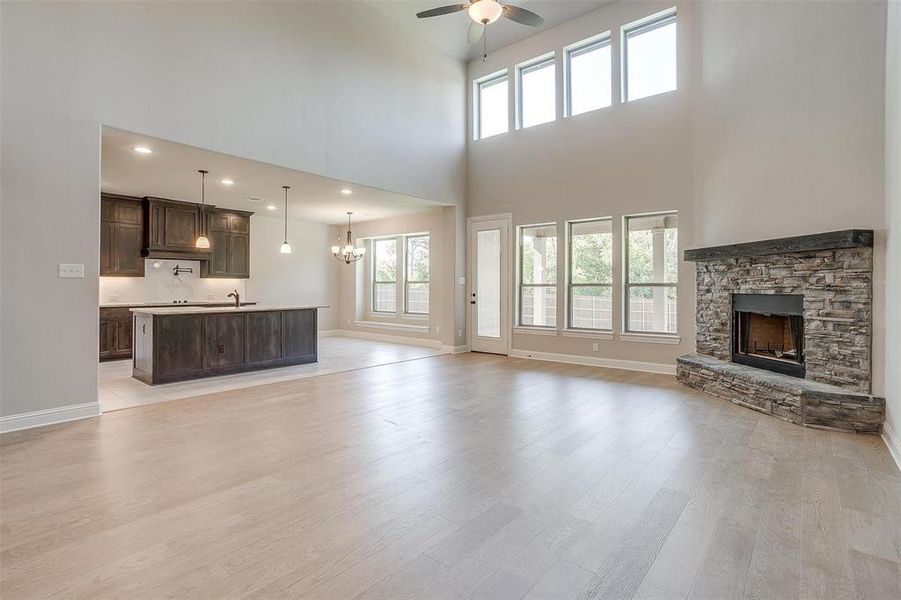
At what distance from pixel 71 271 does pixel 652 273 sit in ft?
22.0

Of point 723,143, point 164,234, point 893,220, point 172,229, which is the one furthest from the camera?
point 172,229

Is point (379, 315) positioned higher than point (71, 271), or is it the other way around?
point (71, 271)

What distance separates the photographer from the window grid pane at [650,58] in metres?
6.16

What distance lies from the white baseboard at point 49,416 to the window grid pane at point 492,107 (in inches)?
275

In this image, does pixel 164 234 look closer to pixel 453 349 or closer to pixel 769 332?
pixel 453 349

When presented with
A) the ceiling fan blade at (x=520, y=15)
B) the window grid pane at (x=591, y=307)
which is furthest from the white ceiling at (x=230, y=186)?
the ceiling fan blade at (x=520, y=15)

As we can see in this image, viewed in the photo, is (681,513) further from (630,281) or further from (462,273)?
(462,273)

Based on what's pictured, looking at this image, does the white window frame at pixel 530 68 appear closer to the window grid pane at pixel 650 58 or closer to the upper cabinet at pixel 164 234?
the window grid pane at pixel 650 58

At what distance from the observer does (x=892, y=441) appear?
3178 millimetres

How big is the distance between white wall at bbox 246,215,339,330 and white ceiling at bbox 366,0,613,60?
5.04 m

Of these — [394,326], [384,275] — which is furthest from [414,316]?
[384,275]

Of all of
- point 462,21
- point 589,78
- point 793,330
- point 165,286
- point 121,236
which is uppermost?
point 462,21

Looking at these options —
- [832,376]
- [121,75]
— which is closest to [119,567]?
[121,75]

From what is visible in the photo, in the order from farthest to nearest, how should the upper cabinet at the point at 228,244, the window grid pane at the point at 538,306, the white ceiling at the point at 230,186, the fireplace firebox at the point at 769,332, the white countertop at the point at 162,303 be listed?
1. the upper cabinet at the point at 228,244
2. the white countertop at the point at 162,303
3. the window grid pane at the point at 538,306
4. the white ceiling at the point at 230,186
5. the fireplace firebox at the point at 769,332
